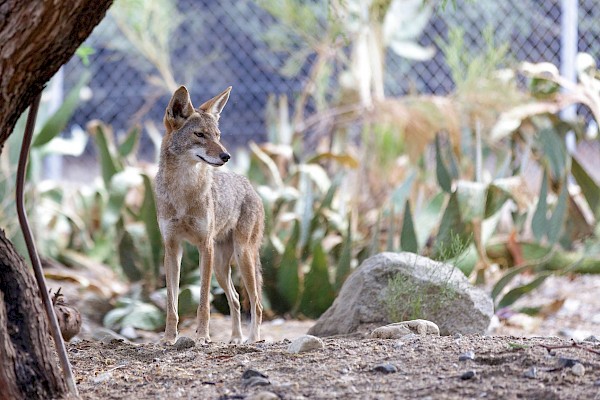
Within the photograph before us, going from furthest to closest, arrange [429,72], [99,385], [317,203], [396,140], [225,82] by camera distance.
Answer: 1. [225,82]
2. [429,72]
3. [396,140]
4. [317,203]
5. [99,385]

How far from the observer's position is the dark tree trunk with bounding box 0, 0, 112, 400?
10.2 feet

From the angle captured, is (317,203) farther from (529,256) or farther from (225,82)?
(225,82)

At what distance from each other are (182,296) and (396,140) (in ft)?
11.9

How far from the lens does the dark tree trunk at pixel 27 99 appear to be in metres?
3.10

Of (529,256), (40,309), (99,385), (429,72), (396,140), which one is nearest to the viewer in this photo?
(40,309)

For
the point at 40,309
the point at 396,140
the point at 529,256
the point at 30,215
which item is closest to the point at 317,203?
the point at 396,140

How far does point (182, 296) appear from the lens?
6.57 meters

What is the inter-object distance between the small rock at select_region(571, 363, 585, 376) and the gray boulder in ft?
5.13

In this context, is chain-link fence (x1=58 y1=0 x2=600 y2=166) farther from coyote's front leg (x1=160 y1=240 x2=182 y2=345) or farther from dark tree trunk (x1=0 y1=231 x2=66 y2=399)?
dark tree trunk (x1=0 y1=231 x2=66 y2=399)

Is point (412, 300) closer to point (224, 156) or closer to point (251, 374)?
point (224, 156)

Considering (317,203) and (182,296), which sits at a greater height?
(317,203)

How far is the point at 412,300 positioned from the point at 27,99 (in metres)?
2.54

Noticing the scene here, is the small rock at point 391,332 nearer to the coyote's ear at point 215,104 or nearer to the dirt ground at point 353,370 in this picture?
the dirt ground at point 353,370

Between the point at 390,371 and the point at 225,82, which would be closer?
the point at 390,371
